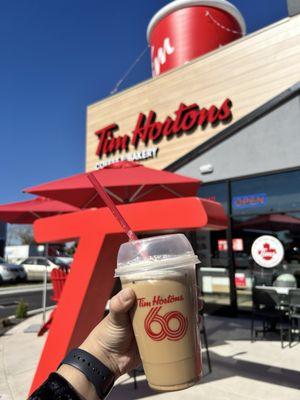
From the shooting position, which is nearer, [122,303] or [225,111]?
[122,303]

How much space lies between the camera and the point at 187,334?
1.29m

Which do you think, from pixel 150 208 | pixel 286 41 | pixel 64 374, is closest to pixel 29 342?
pixel 150 208

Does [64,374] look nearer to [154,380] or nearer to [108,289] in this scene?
[154,380]

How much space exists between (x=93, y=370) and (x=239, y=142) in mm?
7807

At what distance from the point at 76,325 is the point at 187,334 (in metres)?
2.55

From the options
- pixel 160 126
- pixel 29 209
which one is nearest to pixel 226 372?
pixel 29 209

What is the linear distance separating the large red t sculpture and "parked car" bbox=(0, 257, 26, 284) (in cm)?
1692

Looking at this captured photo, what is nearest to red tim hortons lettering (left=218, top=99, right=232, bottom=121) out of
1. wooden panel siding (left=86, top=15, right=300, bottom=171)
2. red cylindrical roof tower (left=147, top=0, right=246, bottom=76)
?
wooden panel siding (left=86, top=15, right=300, bottom=171)

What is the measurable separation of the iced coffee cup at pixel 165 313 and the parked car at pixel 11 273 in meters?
19.8

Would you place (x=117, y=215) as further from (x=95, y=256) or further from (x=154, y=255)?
(x=95, y=256)

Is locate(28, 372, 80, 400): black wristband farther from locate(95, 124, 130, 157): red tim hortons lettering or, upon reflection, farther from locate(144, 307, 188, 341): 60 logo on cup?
locate(95, 124, 130, 157): red tim hortons lettering

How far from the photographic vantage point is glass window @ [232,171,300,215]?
7520 mm

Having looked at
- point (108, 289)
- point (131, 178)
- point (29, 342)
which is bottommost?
point (29, 342)

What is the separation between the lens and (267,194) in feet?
25.9
